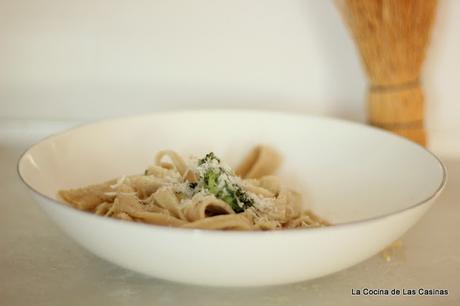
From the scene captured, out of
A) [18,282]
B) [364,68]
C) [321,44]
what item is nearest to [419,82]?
[364,68]

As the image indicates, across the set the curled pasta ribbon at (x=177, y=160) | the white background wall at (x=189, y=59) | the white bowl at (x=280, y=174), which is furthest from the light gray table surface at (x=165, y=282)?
the white background wall at (x=189, y=59)

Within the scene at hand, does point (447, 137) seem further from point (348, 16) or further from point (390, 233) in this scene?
point (390, 233)

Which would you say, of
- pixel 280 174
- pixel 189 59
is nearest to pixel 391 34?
pixel 280 174

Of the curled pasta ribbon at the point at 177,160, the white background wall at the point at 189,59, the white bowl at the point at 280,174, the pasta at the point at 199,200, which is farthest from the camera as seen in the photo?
the white background wall at the point at 189,59

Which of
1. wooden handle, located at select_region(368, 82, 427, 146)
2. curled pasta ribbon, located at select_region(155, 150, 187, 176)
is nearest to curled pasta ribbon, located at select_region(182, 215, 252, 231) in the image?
curled pasta ribbon, located at select_region(155, 150, 187, 176)

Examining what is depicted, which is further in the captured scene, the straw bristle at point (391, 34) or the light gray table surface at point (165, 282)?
the straw bristle at point (391, 34)

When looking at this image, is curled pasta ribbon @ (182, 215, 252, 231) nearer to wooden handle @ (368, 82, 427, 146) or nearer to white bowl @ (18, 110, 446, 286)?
white bowl @ (18, 110, 446, 286)

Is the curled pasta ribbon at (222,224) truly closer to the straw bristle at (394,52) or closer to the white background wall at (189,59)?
the straw bristle at (394,52)
